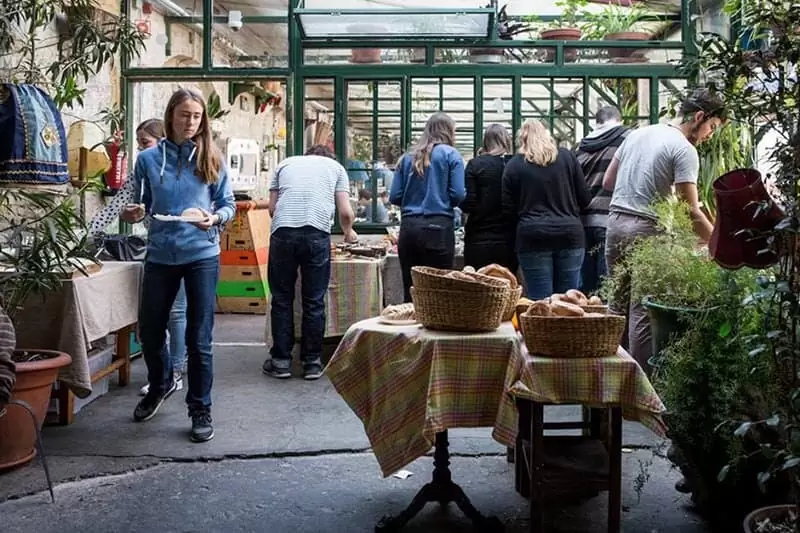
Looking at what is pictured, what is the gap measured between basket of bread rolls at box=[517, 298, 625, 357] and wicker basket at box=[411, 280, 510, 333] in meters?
0.11

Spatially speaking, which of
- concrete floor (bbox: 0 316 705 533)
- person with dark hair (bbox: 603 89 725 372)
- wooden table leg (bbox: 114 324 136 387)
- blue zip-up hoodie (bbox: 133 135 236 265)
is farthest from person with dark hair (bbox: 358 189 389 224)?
blue zip-up hoodie (bbox: 133 135 236 265)

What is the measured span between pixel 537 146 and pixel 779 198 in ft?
9.18

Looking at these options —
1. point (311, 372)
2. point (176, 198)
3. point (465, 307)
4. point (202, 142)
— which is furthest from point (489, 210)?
point (465, 307)

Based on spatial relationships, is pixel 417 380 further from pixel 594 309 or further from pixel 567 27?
pixel 567 27

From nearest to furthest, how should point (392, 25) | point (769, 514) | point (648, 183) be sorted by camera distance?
1. point (769, 514)
2. point (648, 183)
3. point (392, 25)

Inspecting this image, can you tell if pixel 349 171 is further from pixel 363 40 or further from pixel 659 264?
pixel 659 264

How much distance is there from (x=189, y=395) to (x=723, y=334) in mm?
2530

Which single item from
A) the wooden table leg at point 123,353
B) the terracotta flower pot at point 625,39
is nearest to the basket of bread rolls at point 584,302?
the wooden table leg at point 123,353

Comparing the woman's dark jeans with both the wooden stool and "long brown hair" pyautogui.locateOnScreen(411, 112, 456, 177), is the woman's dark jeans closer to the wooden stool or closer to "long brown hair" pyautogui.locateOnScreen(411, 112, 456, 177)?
"long brown hair" pyautogui.locateOnScreen(411, 112, 456, 177)

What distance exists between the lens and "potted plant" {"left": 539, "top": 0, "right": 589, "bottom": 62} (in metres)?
7.68

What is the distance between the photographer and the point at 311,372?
589 centimetres

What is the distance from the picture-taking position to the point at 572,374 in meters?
2.98

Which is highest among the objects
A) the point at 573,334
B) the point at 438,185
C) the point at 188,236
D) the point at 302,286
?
the point at 438,185

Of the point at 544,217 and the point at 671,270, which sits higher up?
the point at 544,217
